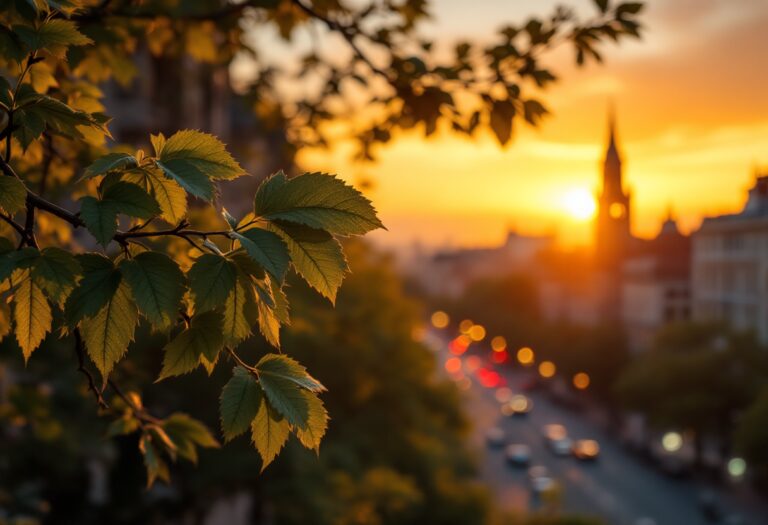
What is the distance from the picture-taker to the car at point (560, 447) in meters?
57.8

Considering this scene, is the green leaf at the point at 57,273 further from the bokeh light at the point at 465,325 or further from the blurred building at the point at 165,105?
the bokeh light at the point at 465,325

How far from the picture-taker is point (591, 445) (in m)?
57.3

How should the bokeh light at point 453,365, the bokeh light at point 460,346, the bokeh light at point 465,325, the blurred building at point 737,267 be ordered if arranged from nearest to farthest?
1. the blurred building at point 737,267
2. the bokeh light at point 453,365
3. the bokeh light at point 465,325
4. the bokeh light at point 460,346

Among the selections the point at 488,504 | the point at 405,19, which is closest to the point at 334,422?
the point at 488,504

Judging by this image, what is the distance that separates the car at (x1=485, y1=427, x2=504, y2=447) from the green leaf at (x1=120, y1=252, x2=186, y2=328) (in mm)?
61005

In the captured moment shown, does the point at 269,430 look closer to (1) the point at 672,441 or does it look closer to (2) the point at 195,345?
(2) the point at 195,345

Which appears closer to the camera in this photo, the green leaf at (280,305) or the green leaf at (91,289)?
the green leaf at (91,289)

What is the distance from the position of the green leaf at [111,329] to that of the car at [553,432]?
202 ft

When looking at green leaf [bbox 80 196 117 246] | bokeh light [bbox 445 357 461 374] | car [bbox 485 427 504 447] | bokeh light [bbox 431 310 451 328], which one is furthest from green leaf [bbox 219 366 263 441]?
bokeh light [bbox 431 310 451 328]

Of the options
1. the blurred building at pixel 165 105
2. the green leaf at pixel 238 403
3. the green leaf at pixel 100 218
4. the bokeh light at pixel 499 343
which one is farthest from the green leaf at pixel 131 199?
the bokeh light at pixel 499 343

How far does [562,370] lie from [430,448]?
5035 cm

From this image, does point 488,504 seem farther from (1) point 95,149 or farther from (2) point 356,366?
(1) point 95,149

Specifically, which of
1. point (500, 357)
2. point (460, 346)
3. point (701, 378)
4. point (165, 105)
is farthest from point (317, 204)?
point (460, 346)

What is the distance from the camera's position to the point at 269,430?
2.56m
